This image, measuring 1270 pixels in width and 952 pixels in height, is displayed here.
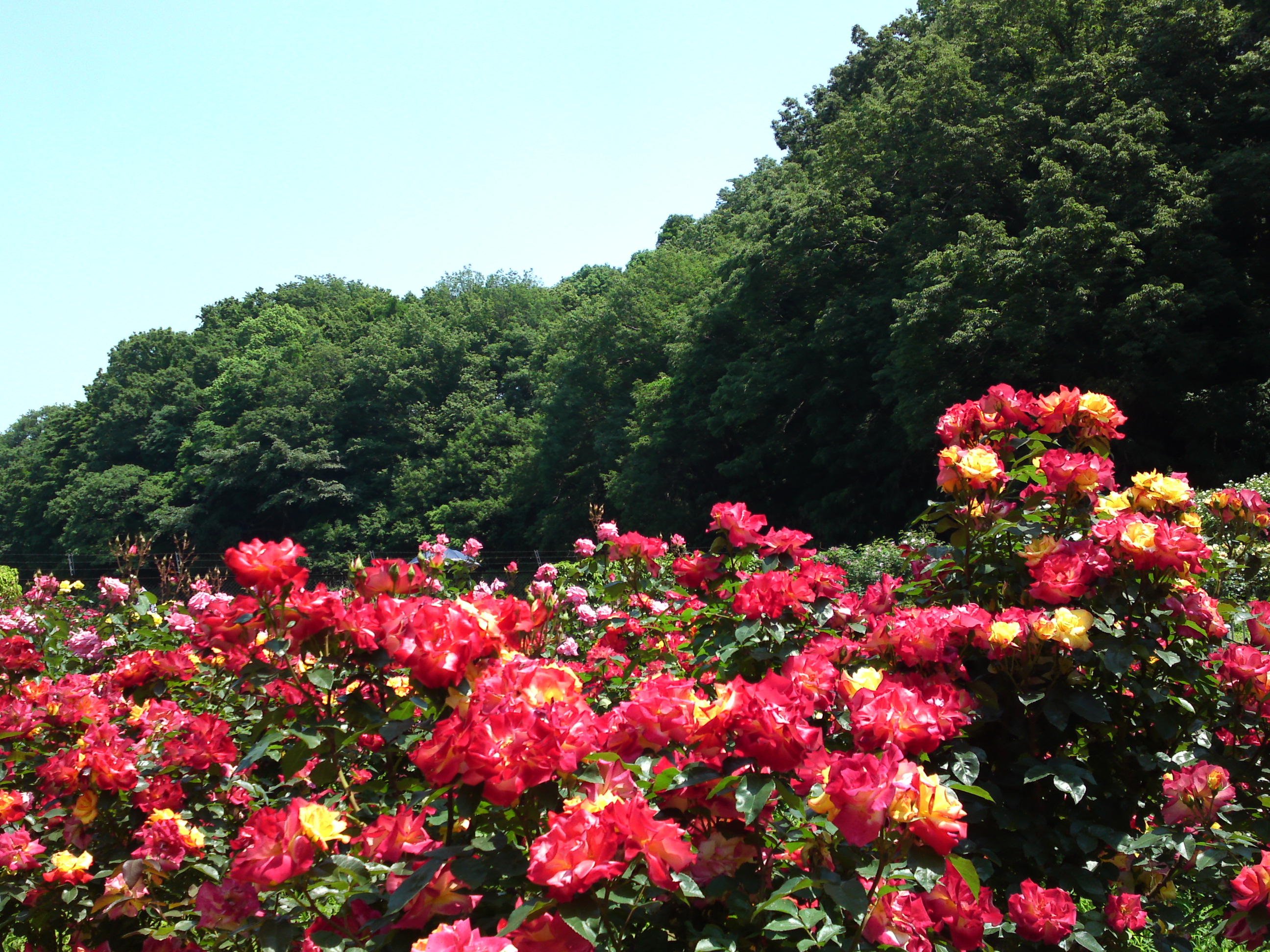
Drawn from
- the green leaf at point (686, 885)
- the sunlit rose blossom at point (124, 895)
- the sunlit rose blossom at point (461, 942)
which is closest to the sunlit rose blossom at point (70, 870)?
the sunlit rose blossom at point (124, 895)

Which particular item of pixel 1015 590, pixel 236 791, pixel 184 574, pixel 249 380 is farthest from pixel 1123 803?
pixel 249 380

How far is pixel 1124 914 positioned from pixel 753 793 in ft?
3.19

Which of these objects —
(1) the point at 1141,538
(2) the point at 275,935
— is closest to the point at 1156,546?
(1) the point at 1141,538

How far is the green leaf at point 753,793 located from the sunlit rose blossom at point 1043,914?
626 millimetres

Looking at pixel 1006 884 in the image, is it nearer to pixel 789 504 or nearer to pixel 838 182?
pixel 838 182

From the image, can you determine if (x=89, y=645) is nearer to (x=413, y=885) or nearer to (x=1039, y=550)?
(x=413, y=885)

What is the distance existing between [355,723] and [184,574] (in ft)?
20.5

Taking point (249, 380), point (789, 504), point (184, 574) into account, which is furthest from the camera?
point (249, 380)

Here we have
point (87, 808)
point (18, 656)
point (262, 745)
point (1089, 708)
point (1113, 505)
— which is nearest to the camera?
point (262, 745)

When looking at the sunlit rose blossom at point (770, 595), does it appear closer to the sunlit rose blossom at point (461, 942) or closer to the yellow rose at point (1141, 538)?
the yellow rose at point (1141, 538)

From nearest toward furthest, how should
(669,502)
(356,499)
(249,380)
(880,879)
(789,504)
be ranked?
(880,879) < (789,504) < (669,502) < (356,499) < (249,380)

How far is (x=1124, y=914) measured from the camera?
1791 millimetres

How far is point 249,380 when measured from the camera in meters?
44.0

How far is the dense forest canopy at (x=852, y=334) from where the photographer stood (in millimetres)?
15062
